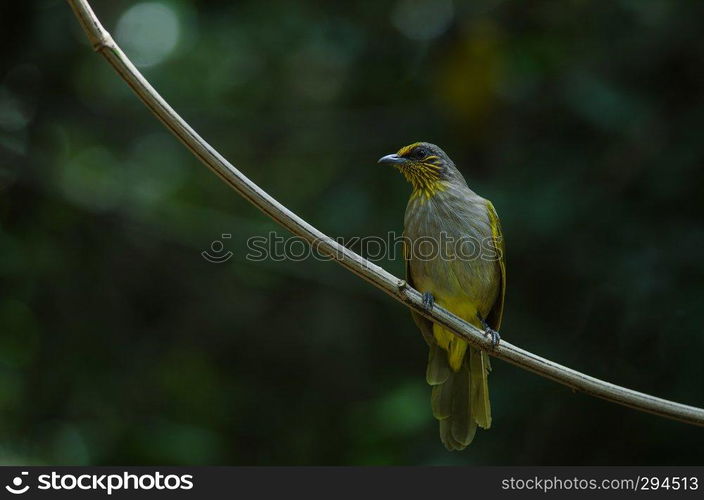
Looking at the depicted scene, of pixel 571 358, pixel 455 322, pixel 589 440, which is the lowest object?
pixel 455 322

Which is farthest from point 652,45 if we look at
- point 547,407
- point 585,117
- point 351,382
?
point 351,382

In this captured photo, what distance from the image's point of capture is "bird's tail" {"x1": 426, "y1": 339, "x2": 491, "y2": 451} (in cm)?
421

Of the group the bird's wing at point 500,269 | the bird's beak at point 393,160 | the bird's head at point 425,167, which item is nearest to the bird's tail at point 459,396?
the bird's wing at point 500,269

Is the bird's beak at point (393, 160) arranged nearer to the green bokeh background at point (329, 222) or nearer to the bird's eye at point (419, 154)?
the bird's eye at point (419, 154)

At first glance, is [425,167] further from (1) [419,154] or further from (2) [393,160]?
(2) [393,160]

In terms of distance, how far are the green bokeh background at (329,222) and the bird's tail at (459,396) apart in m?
1.16

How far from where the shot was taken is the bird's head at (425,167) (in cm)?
451

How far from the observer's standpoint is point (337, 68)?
27.3 feet

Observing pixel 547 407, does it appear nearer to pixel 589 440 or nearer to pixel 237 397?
pixel 589 440

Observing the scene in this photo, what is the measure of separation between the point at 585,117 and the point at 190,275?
156 inches

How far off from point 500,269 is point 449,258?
40cm

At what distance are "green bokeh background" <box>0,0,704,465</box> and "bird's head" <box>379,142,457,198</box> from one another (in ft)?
4.31

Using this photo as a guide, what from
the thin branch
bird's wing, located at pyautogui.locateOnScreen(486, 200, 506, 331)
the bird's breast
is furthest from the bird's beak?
the thin branch

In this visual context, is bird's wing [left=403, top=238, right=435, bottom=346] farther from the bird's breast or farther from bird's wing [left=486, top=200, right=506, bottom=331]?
bird's wing [left=486, top=200, right=506, bottom=331]
